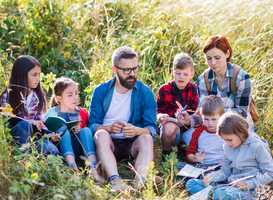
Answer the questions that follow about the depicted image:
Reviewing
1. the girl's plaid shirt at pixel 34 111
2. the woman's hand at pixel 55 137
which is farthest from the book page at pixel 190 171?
the girl's plaid shirt at pixel 34 111

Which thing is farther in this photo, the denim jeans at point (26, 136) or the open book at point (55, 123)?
the open book at point (55, 123)

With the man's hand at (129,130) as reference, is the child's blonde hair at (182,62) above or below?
above

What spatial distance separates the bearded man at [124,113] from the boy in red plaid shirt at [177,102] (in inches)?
8.8

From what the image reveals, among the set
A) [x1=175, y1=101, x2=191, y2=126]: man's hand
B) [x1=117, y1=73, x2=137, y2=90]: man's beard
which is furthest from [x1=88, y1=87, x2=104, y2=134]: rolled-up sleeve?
[x1=175, y1=101, x2=191, y2=126]: man's hand

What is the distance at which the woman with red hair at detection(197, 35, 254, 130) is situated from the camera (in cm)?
355

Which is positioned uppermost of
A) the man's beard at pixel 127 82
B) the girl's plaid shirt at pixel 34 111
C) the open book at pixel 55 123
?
the man's beard at pixel 127 82

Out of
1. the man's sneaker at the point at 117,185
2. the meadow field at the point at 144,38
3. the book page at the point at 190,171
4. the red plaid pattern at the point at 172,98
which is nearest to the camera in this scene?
the man's sneaker at the point at 117,185

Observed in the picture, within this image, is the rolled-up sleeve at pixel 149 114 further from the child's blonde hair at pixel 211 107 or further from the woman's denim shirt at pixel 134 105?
the child's blonde hair at pixel 211 107

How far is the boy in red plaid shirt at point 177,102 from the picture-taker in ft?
12.0

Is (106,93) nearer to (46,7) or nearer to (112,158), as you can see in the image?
(112,158)

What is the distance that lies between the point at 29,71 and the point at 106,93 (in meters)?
0.86

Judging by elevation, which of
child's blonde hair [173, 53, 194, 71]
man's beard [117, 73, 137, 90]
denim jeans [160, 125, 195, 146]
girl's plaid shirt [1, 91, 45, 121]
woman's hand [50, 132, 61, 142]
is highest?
child's blonde hair [173, 53, 194, 71]

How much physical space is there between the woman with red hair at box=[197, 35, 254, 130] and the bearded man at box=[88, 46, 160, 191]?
0.80 meters

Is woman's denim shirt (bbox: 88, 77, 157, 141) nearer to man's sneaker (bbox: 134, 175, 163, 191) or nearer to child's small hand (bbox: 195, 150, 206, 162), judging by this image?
child's small hand (bbox: 195, 150, 206, 162)
